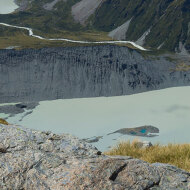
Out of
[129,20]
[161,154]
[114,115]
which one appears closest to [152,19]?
[129,20]

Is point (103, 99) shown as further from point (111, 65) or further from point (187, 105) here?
point (187, 105)

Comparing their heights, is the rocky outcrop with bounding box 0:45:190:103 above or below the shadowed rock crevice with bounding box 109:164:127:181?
below

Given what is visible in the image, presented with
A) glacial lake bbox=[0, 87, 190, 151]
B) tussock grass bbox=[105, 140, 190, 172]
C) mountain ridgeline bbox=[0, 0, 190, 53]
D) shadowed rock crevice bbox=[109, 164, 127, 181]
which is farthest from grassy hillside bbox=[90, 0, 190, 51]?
shadowed rock crevice bbox=[109, 164, 127, 181]

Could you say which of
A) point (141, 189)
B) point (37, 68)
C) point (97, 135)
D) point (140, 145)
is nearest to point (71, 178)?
point (141, 189)

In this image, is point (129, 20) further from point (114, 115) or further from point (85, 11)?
point (114, 115)

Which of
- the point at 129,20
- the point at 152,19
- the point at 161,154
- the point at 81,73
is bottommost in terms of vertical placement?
the point at 81,73

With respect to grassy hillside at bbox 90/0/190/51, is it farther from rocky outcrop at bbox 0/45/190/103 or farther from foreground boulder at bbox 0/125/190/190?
foreground boulder at bbox 0/125/190/190

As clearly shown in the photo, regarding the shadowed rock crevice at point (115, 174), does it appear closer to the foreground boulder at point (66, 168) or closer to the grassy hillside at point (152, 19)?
the foreground boulder at point (66, 168)
